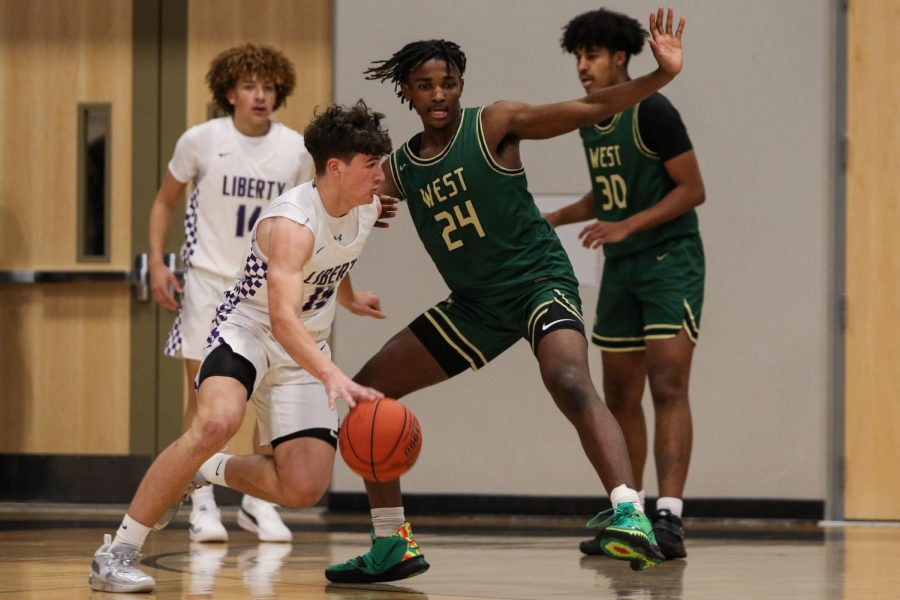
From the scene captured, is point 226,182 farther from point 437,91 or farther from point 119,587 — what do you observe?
point 119,587

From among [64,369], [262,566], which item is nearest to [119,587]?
[262,566]

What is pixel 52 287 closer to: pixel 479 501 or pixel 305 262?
pixel 479 501

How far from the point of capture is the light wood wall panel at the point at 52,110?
303 inches

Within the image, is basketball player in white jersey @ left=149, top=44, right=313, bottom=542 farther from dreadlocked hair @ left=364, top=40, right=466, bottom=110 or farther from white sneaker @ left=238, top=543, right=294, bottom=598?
dreadlocked hair @ left=364, top=40, right=466, bottom=110

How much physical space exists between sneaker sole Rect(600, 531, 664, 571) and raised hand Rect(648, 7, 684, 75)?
1446 millimetres

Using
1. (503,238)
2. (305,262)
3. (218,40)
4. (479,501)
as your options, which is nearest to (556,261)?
(503,238)

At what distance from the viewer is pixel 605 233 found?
5.23 m

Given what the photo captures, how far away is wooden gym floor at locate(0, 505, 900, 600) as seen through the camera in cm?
401

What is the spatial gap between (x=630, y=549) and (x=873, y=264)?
12.2ft

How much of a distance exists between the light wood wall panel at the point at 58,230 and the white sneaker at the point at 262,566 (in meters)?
2.44

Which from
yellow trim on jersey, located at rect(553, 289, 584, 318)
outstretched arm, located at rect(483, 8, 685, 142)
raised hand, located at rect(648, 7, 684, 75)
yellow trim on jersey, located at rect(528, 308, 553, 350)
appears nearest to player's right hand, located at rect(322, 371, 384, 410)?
yellow trim on jersey, located at rect(528, 308, 553, 350)

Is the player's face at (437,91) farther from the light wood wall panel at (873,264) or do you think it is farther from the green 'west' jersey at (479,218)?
the light wood wall panel at (873,264)

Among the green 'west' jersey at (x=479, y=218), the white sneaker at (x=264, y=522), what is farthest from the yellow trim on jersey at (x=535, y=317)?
the white sneaker at (x=264, y=522)

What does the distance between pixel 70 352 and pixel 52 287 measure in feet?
1.23
